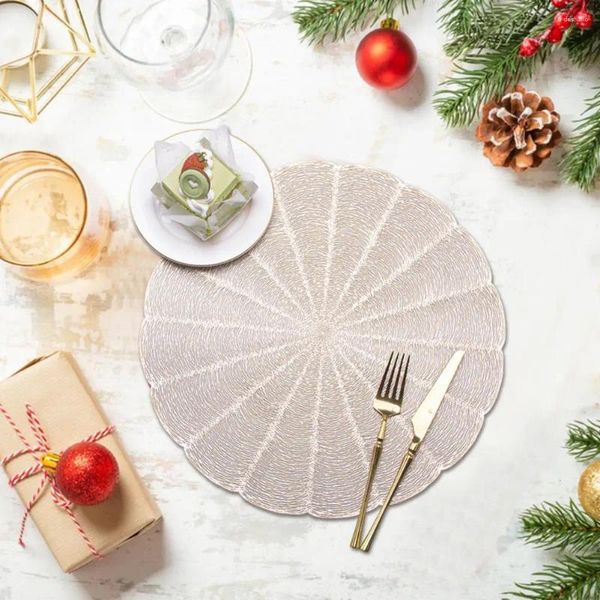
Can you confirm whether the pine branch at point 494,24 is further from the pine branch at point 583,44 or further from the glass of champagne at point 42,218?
the glass of champagne at point 42,218

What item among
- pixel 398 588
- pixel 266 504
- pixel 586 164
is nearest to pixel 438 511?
pixel 398 588

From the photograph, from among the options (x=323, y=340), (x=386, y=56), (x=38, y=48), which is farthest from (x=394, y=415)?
(x=38, y=48)

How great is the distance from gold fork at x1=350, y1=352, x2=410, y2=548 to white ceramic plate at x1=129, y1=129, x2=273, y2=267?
251 millimetres

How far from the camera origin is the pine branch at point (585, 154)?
1012 mm

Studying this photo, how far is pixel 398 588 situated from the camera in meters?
1.08

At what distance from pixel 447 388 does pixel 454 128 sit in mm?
344

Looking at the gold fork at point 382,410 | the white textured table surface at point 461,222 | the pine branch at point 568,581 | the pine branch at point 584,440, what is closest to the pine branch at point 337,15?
the white textured table surface at point 461,222

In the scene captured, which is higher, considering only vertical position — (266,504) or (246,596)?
(266,504)

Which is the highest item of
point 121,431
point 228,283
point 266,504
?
point 228,283

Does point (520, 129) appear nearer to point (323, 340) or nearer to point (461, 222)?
point (461, 222)

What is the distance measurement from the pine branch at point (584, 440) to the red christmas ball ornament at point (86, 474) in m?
0.57

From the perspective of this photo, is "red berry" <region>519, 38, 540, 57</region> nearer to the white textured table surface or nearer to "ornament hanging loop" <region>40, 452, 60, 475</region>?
the white textured table surface

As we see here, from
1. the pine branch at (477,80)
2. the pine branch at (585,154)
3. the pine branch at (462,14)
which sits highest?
the pine branch at (462,14)

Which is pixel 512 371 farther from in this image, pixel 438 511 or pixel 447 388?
pixel 438 511
